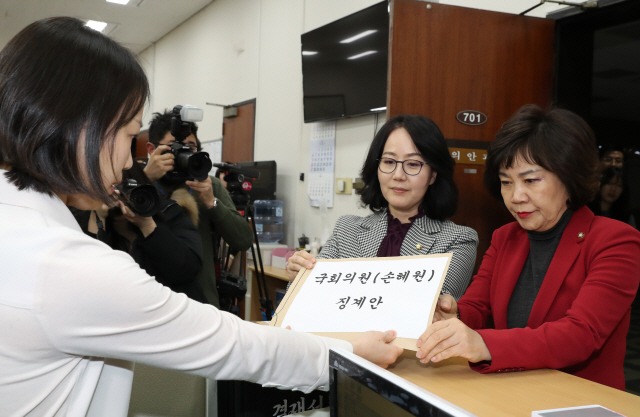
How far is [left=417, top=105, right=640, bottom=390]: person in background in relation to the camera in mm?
1091

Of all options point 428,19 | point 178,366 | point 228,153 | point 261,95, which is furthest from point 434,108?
point 228,153

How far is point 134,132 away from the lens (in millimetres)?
869

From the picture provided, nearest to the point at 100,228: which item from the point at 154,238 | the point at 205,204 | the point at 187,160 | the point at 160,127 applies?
the point at 154,238

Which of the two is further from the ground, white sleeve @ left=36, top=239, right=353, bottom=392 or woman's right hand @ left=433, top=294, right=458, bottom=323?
white sleeve @ left=36, top=239, right=353, bottom=392

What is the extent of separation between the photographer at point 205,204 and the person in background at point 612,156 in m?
2.00

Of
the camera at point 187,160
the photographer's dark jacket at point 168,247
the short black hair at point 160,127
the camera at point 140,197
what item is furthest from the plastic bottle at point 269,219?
the camera at point 140,197

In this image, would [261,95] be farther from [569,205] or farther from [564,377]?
[564,377]

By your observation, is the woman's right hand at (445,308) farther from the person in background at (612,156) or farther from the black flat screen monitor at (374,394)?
the person in background at (612,156)

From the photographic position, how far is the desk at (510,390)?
2.96 ft

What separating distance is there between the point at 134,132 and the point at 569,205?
113cm

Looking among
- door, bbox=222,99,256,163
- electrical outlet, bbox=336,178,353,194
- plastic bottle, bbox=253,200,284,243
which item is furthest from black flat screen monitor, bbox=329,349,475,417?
door, bbox=222,99,256,163

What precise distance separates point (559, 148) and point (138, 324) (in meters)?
1.15

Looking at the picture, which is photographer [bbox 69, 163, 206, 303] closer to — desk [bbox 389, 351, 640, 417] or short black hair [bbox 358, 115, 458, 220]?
short black hair [bbox 358, 115, 458, 220]

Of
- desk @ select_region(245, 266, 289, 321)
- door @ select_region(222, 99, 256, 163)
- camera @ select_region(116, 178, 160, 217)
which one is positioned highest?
door @ select_region(222, 99, 256, 163)
